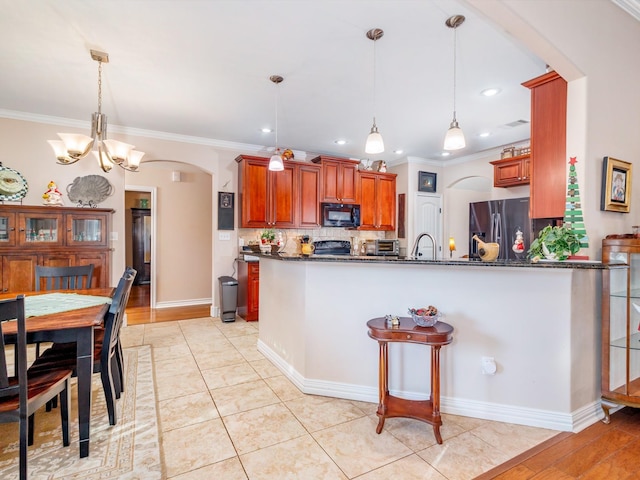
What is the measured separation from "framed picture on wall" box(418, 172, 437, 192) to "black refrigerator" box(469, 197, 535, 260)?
1.13 metres

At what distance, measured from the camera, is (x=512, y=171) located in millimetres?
4586

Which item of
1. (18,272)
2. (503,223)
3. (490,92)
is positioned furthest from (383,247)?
(18,272)

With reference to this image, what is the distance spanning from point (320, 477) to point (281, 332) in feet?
4.75

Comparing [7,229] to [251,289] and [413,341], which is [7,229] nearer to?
[251,289]

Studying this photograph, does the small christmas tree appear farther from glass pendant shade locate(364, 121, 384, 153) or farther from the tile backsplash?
the tile backsplash

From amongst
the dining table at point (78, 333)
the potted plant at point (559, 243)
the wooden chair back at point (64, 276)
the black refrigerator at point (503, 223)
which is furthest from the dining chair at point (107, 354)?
the black refrigerator at point (503, 223)

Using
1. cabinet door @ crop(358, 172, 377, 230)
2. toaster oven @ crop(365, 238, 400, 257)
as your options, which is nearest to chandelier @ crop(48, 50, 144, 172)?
cabinet door @ crop(358, 172, 377, 230)

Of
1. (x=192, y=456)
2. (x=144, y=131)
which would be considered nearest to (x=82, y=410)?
(x=192, y=456)

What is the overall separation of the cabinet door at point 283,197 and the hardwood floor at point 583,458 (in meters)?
4.10

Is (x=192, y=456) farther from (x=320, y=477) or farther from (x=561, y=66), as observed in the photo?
(x=561, y=66)

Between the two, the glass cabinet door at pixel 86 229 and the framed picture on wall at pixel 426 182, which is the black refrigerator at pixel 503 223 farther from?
the glass cabinet door at pixel 86 229

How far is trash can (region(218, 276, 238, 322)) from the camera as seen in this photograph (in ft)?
15.1

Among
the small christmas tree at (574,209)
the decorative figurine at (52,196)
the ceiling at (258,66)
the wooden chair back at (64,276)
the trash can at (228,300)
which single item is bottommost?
the trash can at (228,300)

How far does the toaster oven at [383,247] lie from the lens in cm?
583
